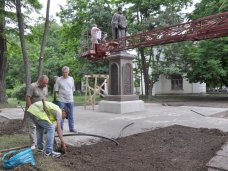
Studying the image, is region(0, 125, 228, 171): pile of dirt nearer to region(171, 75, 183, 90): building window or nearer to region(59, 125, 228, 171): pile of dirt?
region(59, 125, 228, 171): pile of dirt

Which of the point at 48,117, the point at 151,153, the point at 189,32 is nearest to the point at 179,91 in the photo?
the point at 189,32

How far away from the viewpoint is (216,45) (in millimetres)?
19875

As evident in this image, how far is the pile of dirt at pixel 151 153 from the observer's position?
423 cm

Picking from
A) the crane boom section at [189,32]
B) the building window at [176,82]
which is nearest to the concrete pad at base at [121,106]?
the crane boom section at [189,32]

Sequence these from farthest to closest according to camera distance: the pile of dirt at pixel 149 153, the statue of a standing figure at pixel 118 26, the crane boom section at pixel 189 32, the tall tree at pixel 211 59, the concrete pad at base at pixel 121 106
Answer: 1. the tall tree at pixel 211 59
2. the statue of a standing figure at pixel 118 26
3. the concrete pad at base at pixel 121 106
4. the crane boom section at pixel 189 32
5. the pile of dirt at pixel 149 153

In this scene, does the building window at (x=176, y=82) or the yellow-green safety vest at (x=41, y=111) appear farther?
the building window at (x=176, y=82)

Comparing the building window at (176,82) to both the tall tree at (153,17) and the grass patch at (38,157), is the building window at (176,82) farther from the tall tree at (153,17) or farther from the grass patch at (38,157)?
the grass patch at (38,157)

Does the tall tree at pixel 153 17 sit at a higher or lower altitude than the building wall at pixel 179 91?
higher

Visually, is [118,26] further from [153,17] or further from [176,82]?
[176,82]

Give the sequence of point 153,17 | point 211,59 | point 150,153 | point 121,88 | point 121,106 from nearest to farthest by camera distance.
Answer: point 150,153 < point 121,106 < point 121,88 < point 211,59 < point 153,17

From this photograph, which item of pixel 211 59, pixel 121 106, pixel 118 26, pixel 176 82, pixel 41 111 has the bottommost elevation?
pixel 121 106

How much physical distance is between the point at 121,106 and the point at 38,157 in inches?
292

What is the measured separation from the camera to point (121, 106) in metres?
11.7

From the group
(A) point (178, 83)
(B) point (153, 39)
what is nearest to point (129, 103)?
(B) point (153, 39)
